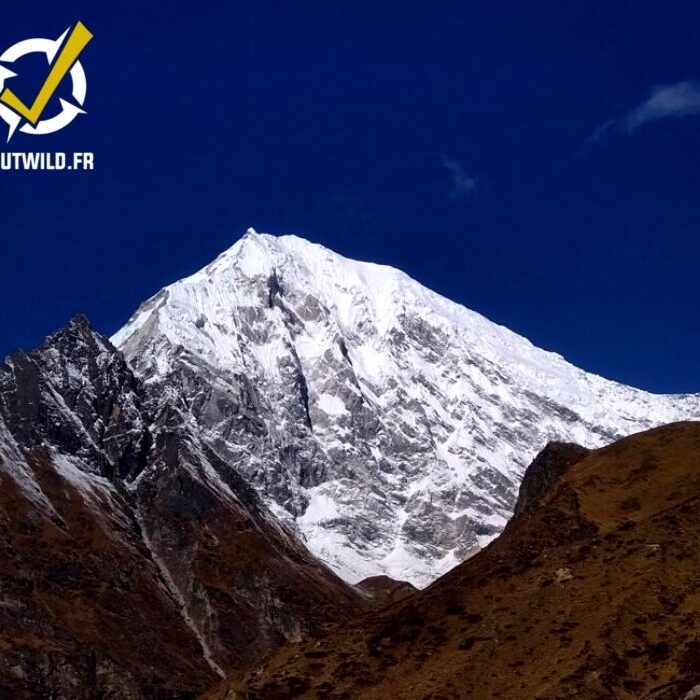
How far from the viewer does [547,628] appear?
89.6 m

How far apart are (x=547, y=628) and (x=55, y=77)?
86.8 m

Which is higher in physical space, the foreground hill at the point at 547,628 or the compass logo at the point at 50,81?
the compass logo at the point at 50,81

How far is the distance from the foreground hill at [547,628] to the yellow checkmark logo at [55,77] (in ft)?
236

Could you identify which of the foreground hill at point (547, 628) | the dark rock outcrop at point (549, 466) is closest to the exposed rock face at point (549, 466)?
the dark rock outcrop at point (549, 466)

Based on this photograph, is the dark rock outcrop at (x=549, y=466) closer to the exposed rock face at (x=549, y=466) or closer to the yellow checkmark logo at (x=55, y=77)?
the exposed rock face at (x=549, y=466)

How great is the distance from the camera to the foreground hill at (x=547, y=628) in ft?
267

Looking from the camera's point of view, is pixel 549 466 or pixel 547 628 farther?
pixel 549 466

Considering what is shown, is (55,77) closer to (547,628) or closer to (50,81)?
(50,81)

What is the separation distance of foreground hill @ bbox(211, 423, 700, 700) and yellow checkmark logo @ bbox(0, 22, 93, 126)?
71841 millimetres

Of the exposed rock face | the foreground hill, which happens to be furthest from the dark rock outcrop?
the foreground hill

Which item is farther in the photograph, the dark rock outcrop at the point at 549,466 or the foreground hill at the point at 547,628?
the dark rock outcrop at the point at 549,466

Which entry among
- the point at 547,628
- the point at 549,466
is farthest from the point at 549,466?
the point at 547,628

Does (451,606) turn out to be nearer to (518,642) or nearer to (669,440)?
(518,642)


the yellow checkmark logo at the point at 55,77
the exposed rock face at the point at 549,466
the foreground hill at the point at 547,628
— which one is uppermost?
the yellow checkmark logo at the point at 55,77
